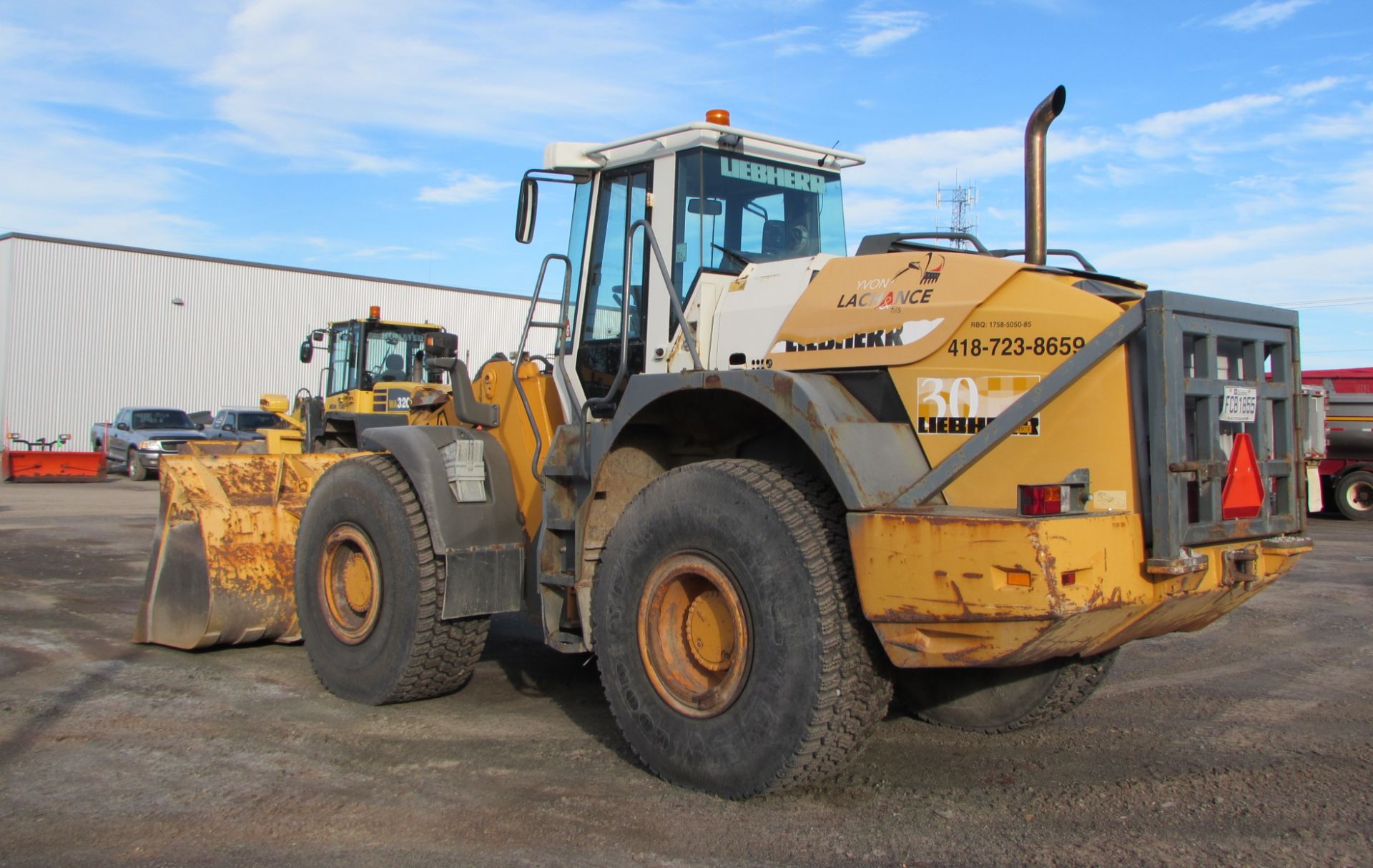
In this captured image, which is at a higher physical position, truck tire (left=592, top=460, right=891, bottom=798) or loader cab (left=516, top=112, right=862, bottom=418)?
loader cab (left=516, top=112, right=862, bottom=418)

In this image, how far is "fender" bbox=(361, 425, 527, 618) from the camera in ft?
18.1

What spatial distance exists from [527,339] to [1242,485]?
3.51 meters

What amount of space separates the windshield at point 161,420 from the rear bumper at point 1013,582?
91.0 ft

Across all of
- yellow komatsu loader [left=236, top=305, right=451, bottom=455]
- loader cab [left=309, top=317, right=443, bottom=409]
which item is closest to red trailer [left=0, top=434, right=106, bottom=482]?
yellow komatsu loader [left=236, top=305, right=451, bottom=455]

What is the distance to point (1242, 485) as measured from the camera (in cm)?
396

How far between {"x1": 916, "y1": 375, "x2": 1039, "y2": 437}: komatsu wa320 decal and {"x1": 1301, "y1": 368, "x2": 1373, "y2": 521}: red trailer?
1666cm

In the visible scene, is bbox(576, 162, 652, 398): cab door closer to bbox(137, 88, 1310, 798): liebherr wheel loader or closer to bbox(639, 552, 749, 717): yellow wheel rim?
bbox(137, 88, 1310, 798): liebherr wheel loader

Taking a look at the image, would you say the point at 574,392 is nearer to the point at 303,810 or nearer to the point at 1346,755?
the point at 303,810

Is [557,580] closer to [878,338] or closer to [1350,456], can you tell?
[878,338]

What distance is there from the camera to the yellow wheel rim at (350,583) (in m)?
5.97

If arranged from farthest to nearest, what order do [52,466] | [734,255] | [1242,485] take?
[52,466], [734,255], [1242,485]

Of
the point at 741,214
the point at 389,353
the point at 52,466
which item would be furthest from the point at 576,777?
the point at 52,466

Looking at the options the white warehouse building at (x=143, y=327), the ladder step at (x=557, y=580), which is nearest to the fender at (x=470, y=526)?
the ladder step at (x=557, y=580)

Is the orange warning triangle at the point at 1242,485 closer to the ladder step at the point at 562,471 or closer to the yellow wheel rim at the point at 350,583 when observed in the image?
the ladder step at the point at 562,471
